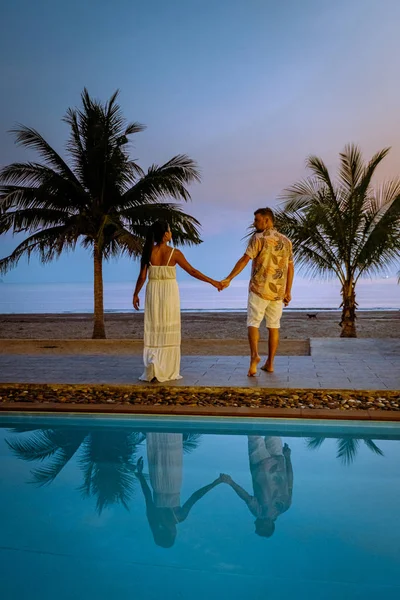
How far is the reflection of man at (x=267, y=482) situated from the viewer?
3.31m

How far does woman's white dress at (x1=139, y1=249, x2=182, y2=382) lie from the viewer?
20.6 ft

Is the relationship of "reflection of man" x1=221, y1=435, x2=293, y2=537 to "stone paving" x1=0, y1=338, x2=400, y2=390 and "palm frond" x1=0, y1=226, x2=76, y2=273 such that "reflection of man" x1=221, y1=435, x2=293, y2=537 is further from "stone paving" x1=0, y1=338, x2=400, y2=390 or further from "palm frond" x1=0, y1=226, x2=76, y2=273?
"palm frond" x1=0, y1=226, x2=76, y2=273

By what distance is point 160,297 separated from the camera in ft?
20.6

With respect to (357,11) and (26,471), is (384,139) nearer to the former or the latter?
(357,11)

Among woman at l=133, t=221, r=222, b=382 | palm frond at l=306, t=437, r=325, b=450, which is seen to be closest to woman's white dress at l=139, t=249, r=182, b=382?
woman at l=133, t=221, r=222, b=382

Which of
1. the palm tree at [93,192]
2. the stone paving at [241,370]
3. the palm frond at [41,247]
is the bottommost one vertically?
the stone paving at [241,370]

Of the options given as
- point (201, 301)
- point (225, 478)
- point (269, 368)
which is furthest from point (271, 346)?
point (201, 301)

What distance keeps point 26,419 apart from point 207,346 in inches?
240

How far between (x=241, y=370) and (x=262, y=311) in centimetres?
99

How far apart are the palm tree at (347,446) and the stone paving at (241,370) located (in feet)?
3.94

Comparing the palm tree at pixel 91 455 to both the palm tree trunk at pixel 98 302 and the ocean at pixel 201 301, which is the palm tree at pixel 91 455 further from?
the ocean at pixel 201 301

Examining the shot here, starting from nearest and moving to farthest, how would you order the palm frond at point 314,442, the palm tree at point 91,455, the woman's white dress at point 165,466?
the woman's white dress at point 165,466
the palm tree at point 91,455
the palm frond at point 314,442

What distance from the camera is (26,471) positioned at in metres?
4.20

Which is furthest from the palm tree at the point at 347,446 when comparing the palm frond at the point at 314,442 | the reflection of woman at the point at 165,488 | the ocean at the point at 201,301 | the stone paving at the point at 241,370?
the ocean at the point at 201,301
